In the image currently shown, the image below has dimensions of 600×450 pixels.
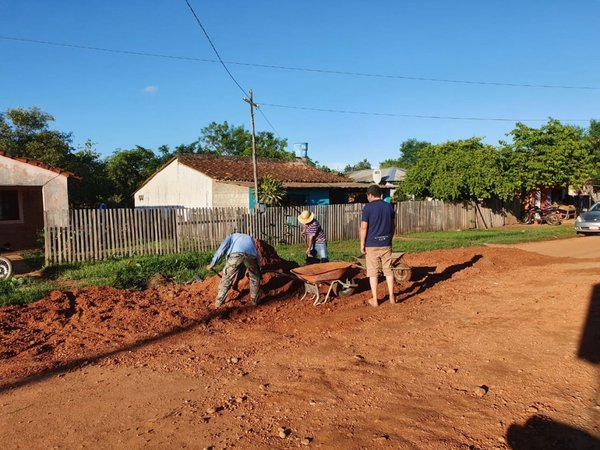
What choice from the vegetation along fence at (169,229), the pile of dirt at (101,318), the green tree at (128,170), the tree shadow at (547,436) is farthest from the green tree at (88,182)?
the tree shadow at (547,436)

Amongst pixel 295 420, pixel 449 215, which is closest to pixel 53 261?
pixel 295 420

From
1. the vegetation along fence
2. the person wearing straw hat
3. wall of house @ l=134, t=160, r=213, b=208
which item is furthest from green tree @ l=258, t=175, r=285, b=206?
the person wearing straw hat

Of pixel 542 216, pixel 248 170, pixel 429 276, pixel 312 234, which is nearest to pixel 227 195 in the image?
pixel 248 170

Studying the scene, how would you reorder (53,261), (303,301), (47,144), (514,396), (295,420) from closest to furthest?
(295,420)
(514,396)
(303,301)
(53,261)
(47,144)

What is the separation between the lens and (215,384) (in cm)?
445

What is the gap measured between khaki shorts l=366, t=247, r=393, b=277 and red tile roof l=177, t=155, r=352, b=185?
17.6 metres

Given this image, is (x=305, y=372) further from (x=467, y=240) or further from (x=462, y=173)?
(x=462, y=173)

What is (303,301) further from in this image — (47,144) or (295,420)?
(47,144)

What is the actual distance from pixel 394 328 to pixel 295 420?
9.22 ft

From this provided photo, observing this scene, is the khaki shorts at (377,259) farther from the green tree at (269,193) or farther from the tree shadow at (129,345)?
the green tree at (269,193)

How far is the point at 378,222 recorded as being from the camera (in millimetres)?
7230

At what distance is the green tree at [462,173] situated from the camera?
2545 cm

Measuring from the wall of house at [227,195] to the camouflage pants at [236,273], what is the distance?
55.1ft

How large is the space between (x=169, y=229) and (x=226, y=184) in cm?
939
